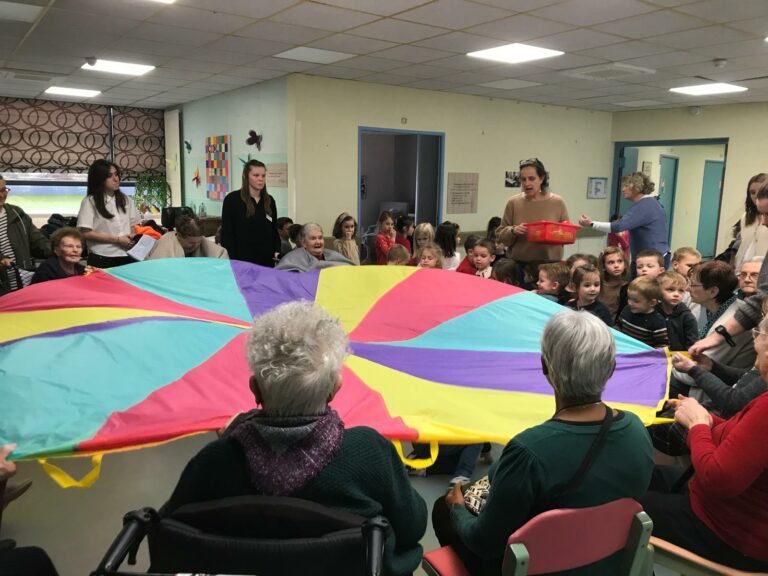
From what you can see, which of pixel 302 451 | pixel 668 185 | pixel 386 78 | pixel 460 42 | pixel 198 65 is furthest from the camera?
pixel 668 185

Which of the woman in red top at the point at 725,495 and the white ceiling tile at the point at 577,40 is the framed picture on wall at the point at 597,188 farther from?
the woman in red top at the point at 725,495

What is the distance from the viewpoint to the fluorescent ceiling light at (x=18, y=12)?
3.88m

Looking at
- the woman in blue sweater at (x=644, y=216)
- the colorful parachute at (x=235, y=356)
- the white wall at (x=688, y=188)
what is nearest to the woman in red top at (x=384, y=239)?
the woman in blue sweater at (x=644, y=216)

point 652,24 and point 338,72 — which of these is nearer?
point 652,24

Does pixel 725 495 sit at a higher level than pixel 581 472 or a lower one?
lower

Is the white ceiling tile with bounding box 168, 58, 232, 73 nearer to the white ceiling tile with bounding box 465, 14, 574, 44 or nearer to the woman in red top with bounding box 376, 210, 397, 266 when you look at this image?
the woman in red top with bounding box 376, 210, 397, 266

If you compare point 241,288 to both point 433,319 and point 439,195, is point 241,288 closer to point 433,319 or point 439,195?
point 433,319

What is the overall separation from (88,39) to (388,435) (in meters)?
4.66

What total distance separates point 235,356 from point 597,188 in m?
8.13

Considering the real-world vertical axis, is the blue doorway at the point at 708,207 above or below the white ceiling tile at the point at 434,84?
below

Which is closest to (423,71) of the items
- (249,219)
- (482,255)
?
(482,255)

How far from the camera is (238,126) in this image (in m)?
7.14

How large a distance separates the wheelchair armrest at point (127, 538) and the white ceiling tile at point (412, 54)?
4515mm

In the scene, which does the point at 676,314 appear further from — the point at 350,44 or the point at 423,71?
the point at 423,71
